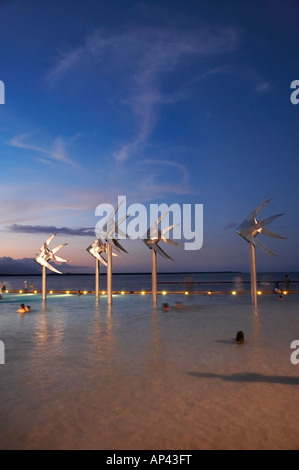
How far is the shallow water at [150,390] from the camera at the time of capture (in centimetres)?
745

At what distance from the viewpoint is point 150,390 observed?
10.3m

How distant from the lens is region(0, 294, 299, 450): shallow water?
7449 mm

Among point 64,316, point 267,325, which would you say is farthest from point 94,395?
point 64,316
